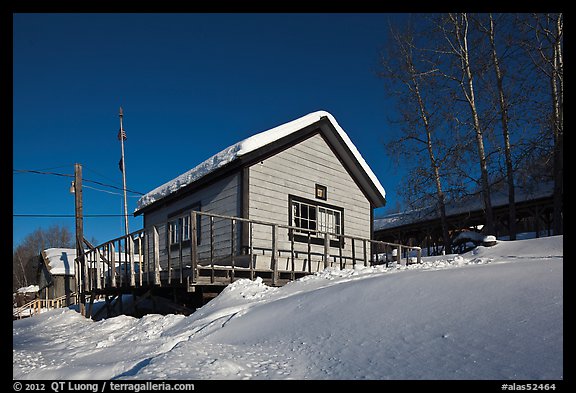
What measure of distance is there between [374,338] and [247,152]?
8050 millimetres

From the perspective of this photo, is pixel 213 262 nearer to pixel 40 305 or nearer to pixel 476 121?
pixel 476 121

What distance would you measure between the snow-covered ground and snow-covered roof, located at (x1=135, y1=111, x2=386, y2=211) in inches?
220

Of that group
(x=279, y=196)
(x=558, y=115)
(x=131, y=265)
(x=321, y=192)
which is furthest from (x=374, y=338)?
(x=558, y=115)

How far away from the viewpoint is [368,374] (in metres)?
3.59

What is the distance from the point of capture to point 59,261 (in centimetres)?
3447

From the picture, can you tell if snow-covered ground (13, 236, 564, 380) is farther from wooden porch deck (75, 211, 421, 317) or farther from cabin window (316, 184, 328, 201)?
cabin window (316, 184, 328, 201)

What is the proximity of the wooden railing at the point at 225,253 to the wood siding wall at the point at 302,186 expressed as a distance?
0.17 meters

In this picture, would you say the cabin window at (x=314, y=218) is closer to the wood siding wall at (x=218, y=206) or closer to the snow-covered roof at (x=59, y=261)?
the wood siding wall at (x=218, y=206)

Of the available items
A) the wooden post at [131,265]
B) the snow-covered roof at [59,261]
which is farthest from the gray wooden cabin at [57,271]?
the wooden post at [131,265]

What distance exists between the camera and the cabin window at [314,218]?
44.0ft
